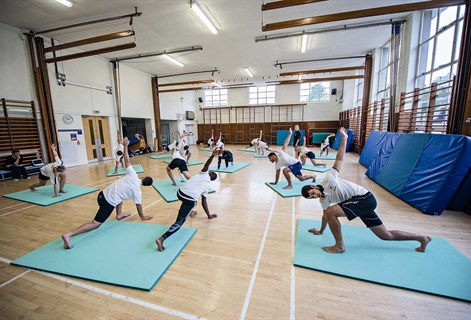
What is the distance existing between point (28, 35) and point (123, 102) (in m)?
4.73

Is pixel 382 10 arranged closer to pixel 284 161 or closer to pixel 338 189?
pixel 284 161

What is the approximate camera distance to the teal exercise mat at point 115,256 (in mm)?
2375

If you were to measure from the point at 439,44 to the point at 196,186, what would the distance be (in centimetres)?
858

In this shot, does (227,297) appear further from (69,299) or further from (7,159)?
(7,159)

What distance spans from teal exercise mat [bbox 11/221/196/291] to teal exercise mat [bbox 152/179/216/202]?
5.13 ft

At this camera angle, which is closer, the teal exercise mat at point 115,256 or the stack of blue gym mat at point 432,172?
the teal exercise mat at point 115,256

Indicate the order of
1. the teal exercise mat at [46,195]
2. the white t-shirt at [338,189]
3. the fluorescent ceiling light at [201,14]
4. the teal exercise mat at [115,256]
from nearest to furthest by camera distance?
1. the teal exercise mat at [115,256]
2. the white t-shirt at [338,189]
3. the teal exercise mat at [46,195]
4. the fluorescent ceiling light at [201,14]

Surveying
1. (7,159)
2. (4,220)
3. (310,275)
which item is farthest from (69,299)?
(7,159)

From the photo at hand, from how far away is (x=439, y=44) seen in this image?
20.4ft

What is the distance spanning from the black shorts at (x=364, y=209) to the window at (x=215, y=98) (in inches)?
759

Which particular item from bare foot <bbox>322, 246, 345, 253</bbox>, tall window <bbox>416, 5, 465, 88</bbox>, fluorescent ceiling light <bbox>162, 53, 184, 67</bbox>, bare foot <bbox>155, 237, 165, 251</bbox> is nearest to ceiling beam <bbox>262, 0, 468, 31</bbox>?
tall window <bbox>416, 5, 465, 88</bbox>

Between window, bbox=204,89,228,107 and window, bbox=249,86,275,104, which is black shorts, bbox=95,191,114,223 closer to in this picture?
window, bbox=249,86,275,104

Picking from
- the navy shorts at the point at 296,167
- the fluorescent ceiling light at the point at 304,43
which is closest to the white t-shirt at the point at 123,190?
the navy shorts at the point at 296,167

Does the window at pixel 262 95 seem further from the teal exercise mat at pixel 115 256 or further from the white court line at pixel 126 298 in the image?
the white court line at pixel 126 298
